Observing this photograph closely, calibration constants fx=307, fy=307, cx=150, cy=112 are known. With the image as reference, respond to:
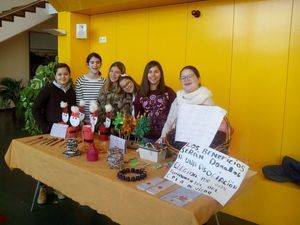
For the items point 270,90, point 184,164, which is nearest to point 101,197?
point 184,164

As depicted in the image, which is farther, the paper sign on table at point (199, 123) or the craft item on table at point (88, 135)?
the craft item on table at point (88, 135)

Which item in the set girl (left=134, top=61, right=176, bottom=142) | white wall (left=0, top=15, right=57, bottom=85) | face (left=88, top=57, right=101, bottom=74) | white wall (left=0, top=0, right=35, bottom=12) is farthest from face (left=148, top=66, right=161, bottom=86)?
white wall (left=0, top=0, right=35, bottom=12)

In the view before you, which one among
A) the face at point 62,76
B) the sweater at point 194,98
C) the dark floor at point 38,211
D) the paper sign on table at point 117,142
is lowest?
the dark floor at point 38,211

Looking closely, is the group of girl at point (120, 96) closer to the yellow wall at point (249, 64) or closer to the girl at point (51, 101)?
the girl at point (51, 101)

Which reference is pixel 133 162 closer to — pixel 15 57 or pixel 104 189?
pixel 104 189

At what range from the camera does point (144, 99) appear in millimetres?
2719

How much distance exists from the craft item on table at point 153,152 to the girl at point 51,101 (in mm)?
1154

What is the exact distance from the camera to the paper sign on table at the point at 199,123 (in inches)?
68.0

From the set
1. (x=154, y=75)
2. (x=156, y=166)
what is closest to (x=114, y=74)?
(x=154, y=75)

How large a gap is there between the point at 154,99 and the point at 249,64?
1.07 meters

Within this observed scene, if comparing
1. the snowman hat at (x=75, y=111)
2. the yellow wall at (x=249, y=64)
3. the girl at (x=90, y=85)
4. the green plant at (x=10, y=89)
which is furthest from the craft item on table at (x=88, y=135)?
the green plant at (x=10, y=89)

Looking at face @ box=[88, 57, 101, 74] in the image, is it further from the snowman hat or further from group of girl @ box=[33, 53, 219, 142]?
the snowman hat

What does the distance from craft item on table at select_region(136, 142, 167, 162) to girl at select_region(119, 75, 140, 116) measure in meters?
0.78

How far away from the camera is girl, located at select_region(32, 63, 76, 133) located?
9.29 ft
